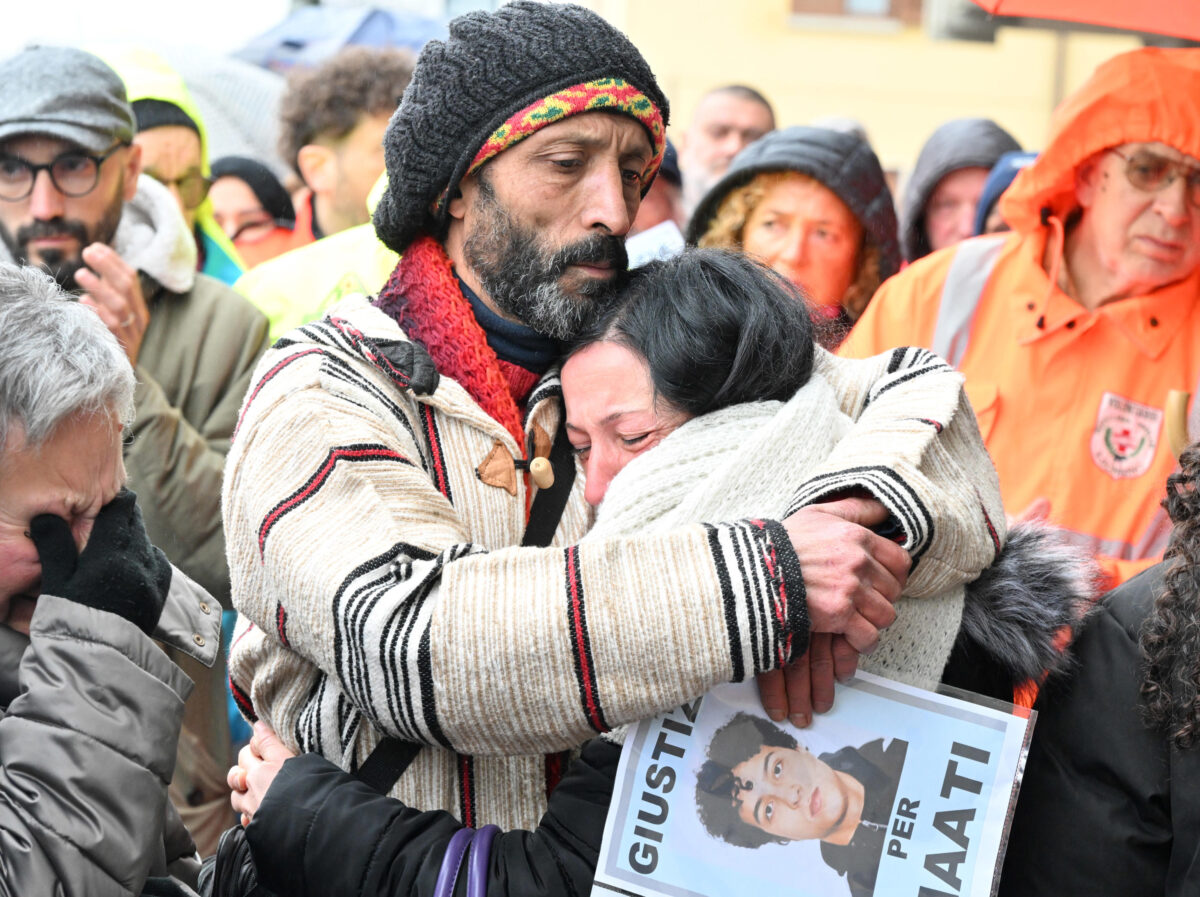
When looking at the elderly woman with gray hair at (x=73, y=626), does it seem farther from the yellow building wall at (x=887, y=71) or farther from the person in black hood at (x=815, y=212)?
the yellow building wall at (x=887, y=71)

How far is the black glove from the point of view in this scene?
6.44ft

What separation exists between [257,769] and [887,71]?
53.8 feet

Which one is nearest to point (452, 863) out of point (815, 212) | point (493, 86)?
point (493, 86)

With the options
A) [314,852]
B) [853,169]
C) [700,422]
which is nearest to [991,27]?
[853,169]

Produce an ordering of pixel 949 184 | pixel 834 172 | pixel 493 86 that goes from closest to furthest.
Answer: pixel 493 86, pixel 834 172, pixel 949 184

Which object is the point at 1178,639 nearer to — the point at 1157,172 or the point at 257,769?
the point at 257,769

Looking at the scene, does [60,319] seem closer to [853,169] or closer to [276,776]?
[276,776]

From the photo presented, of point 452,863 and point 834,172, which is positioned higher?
point 834,172

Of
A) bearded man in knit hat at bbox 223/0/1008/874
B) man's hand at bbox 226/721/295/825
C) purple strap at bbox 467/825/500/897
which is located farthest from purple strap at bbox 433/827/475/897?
man's hand at bbox 226/721/295/825

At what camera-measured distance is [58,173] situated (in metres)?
3.58

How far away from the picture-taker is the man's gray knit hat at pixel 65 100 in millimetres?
3529

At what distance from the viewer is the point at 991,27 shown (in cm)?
441

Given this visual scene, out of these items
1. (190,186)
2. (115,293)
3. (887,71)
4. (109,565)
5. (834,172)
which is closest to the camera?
Result: (109,565)

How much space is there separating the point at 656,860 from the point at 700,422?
0.61 m
